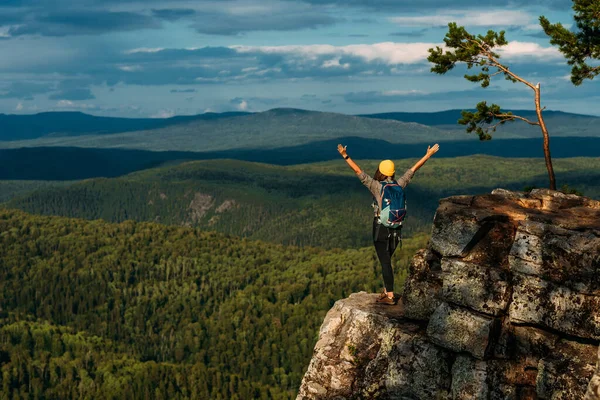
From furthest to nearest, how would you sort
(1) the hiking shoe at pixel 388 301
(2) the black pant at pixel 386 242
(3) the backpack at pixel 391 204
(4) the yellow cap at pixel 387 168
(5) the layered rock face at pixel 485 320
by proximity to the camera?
(1) the hiking shoe at pixel 388 301 < (2) the black pant at pixel 386 242 < (4) the yellow cap at pixel 387 168 < (3) the backpack at pixel 391 204 < (5) the layered rock face at pixel 485 320

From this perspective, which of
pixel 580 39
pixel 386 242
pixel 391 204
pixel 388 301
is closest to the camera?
pixel 391 204

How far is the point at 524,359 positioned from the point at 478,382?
82.3 inches

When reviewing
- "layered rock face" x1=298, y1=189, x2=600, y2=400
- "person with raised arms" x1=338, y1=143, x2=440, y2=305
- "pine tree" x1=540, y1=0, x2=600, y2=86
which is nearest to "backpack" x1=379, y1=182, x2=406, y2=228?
"person with raised arms" x1=338, y1=143, x2=440, y2=305

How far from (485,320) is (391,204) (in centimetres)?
684

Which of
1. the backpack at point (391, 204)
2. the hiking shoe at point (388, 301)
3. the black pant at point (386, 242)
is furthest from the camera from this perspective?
the hiking shoe at point (388, 301)

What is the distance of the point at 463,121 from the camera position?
58656 millimetres

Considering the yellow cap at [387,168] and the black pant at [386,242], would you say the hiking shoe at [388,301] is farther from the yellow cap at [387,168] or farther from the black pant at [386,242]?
the yellow cap at [387,168]

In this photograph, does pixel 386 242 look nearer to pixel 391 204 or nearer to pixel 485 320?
pixel 391 204

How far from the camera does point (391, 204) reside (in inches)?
1363

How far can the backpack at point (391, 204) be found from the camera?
3456 cm

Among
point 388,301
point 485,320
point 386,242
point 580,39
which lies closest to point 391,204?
point 386,242

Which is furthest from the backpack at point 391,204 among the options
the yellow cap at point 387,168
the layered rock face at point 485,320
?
the layered rock face at point 485,320

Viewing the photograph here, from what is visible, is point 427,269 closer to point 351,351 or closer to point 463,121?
point 351,351

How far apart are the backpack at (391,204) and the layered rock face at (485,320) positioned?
5.88 feet
